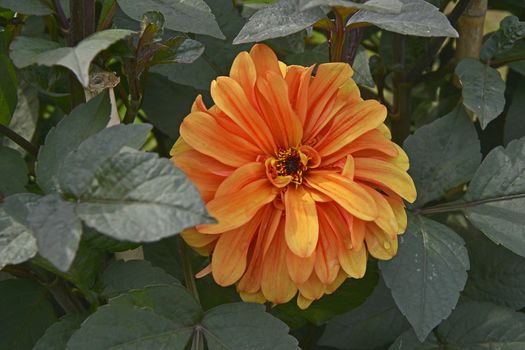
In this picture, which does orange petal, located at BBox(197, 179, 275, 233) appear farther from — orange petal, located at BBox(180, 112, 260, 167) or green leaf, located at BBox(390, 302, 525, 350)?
green leaf, located at BBox(390, 302, 525, 350)

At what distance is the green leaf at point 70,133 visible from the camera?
0.62 meters

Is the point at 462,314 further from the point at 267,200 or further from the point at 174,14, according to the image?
the point at 174,14

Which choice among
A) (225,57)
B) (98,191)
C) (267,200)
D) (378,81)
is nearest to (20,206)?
(98,191)

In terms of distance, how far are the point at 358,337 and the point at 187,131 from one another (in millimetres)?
322

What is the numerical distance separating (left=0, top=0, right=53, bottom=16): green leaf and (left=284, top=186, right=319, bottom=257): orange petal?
232 millimetres

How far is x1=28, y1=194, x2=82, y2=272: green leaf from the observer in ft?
1.60

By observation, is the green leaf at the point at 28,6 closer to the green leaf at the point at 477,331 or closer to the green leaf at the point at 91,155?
the green leaf at the point at 91,155

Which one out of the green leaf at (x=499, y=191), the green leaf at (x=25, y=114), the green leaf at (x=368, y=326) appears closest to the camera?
the green leaf at (x=499, y=191)

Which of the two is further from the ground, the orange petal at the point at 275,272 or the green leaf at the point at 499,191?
the orange petal at the point at 275,272

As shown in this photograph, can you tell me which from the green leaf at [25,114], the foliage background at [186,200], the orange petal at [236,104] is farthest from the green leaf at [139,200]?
the green leaf at [25,114]

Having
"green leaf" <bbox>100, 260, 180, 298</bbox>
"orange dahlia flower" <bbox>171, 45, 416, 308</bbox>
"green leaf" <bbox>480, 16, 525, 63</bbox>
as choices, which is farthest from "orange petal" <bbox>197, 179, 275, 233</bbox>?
"green leaf" <bbox>480, 16, 525, 63</bbox>

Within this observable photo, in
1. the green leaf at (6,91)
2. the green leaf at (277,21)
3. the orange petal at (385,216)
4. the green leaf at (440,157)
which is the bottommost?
the green leaf at (440,157)

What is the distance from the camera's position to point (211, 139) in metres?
0.64

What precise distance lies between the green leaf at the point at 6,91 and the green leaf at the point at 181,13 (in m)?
0.16
